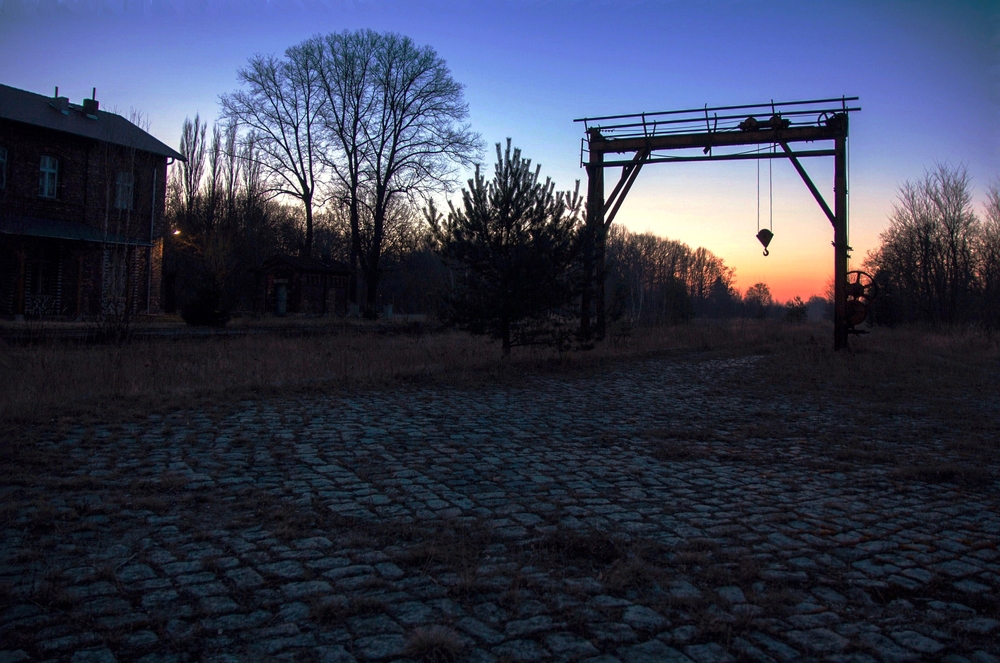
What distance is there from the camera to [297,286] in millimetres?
39344

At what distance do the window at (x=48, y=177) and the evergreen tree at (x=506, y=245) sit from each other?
23118 mm

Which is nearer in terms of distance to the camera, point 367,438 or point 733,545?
point 733,545

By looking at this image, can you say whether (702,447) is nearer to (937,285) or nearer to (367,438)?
(367,438)

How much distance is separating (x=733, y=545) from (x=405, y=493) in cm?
236

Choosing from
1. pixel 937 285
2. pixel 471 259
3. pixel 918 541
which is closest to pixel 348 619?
pixel 918 541

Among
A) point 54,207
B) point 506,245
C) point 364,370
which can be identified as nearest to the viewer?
point 364,370

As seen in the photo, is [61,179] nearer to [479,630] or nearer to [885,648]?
[479,630]

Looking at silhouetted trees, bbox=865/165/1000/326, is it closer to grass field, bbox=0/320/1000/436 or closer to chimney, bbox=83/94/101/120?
grass field, bbox=0/320/1000/436

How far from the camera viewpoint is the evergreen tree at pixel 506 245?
44.4ft

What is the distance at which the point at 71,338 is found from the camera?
16.0 m

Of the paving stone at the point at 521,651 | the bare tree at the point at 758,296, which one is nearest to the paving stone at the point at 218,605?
the paving stone at the point at 521,651

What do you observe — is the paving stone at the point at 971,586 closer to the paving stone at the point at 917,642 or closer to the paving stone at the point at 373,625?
the paving stone at the point at 917,642

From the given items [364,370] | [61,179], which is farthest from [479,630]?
[61,179]

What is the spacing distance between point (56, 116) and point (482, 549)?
33922mm
